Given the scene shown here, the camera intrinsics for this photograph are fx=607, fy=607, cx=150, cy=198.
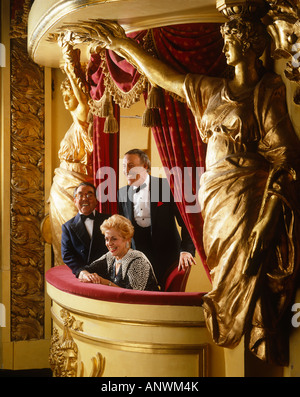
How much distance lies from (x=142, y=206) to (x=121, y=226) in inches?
14.1

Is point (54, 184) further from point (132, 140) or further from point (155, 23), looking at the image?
point (155, 23)

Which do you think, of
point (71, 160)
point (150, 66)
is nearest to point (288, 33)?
point (150, 66)

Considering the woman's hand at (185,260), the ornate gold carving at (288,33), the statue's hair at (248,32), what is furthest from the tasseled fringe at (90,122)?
the ornate gold carving at (288,33)

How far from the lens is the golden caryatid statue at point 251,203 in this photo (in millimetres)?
3139

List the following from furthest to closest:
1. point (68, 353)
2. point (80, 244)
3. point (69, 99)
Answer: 1. point (69, 99)
2. point (80, 244)
3. point (68, 353)

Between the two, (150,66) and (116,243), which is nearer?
(150,66)

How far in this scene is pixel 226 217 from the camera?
127 inches

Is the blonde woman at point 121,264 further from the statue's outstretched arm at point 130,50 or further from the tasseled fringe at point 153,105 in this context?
the statue's outstretched arm at point 130,50

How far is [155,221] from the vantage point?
4.07 meters

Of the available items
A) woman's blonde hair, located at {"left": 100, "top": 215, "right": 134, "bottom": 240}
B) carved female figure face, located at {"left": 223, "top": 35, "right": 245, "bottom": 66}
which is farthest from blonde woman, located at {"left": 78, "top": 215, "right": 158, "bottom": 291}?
carved female figure face, located at {"left": 223, "top": 35, "right": 245, "bottom": 66}

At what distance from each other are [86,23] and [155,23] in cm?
44

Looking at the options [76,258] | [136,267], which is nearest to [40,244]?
[76,258]

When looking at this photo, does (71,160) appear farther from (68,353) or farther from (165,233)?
(68,353)

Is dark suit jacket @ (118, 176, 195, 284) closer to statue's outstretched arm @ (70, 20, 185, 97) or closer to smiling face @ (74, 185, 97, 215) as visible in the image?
smiling face @ (74, 185, 97, 215)
